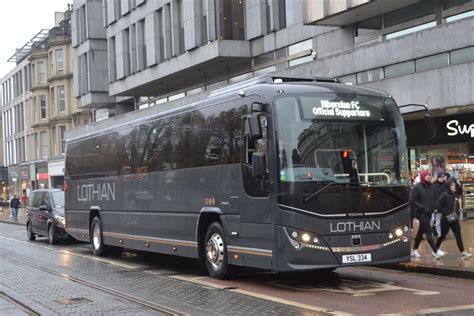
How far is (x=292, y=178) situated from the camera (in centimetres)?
990

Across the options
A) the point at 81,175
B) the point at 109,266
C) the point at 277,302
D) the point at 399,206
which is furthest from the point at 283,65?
the point at 277,302

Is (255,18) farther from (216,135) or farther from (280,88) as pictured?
(280,88)

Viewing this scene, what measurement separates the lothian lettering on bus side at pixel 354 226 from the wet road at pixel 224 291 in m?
0.93

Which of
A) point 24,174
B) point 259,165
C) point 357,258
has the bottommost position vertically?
point 357,258

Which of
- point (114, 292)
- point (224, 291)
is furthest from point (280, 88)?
point (114, 292)

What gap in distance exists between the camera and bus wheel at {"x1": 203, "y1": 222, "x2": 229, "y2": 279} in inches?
444

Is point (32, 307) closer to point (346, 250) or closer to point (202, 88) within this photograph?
point (346, 250)

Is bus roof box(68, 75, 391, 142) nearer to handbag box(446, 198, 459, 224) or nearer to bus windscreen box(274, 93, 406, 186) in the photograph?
bus windscreen box(274, 93, 406, 186)

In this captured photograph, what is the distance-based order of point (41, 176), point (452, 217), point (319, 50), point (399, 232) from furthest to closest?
point (41, 176), point (319, 50), point (452, 217), point (399, 232)

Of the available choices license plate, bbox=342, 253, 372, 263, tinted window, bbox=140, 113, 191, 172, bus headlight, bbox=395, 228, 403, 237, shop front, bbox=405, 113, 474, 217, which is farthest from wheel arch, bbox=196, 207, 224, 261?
shop front, bbox=405, 113, 474, 217

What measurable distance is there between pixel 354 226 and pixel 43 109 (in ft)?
180

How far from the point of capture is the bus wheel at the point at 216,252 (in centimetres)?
1127

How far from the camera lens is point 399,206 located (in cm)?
1058

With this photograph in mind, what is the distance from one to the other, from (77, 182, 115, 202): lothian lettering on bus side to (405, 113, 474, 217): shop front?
11.0 m
